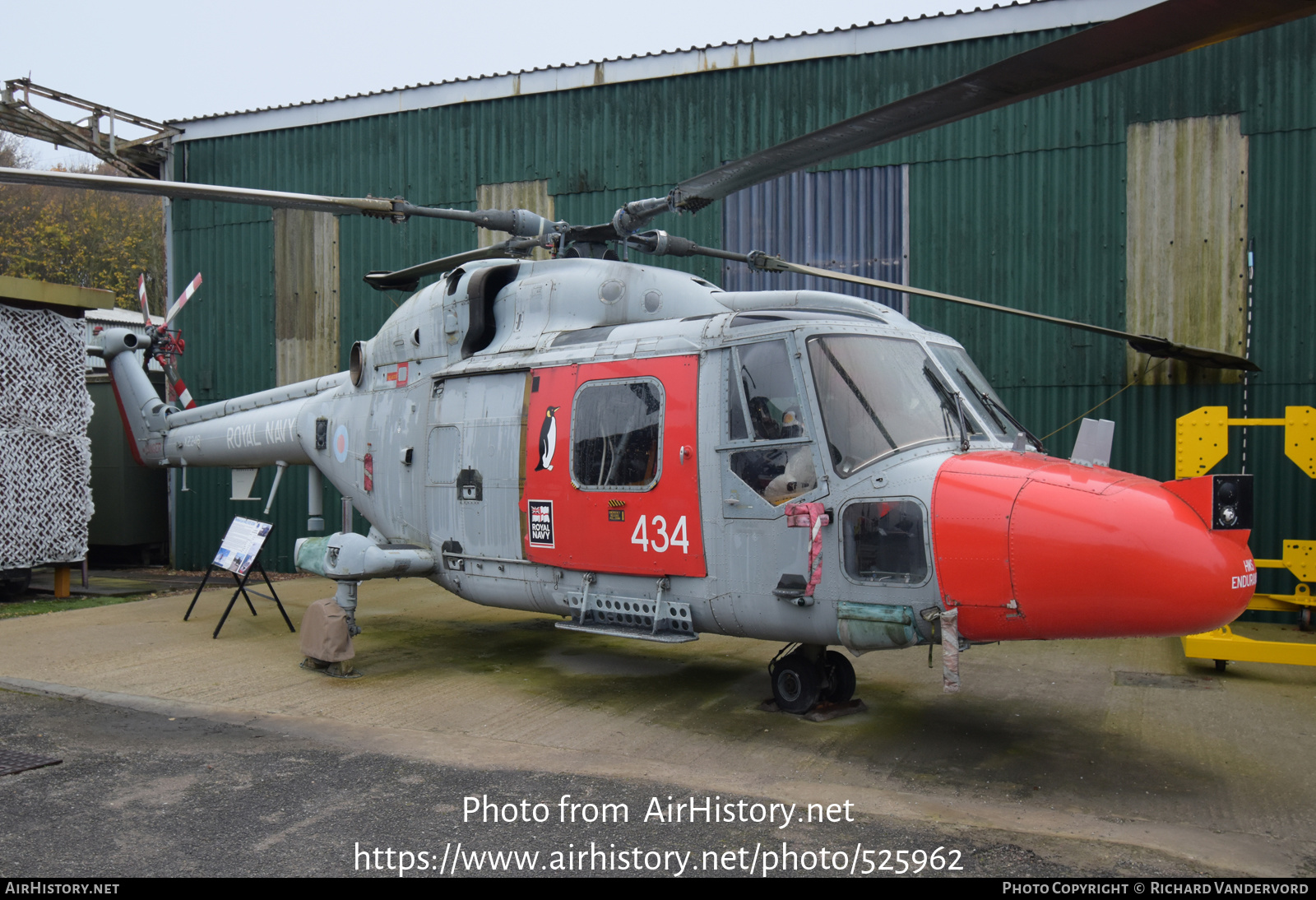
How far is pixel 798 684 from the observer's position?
6.90 metres

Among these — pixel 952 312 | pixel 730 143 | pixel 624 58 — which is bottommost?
pixel 952 312

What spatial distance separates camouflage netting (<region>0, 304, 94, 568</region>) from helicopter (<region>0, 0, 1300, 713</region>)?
497 cm

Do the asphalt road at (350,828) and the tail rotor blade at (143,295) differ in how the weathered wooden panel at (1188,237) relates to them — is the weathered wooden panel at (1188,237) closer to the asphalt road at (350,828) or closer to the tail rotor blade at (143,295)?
the asphalt road at (350,828)

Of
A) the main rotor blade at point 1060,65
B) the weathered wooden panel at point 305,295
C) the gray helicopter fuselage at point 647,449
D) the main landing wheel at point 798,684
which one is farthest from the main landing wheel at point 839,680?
the weathered wooden panel at point 305,295

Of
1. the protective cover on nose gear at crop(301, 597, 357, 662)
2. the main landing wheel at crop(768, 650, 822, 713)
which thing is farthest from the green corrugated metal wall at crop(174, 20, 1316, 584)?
the protective cover on nose gear at crop(301, 597, 357, 662)

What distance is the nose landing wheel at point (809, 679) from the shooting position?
686 cm

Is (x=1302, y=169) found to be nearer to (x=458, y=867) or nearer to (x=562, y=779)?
(x=562, y=779)

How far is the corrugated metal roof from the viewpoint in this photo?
11.7m

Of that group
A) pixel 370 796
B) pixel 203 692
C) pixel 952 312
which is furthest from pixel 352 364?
pixel 952 312

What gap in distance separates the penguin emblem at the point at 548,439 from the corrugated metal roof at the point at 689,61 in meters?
7.73

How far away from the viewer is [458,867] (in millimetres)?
4316

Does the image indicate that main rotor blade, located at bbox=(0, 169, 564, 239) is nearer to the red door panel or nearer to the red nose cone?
the red door panel
